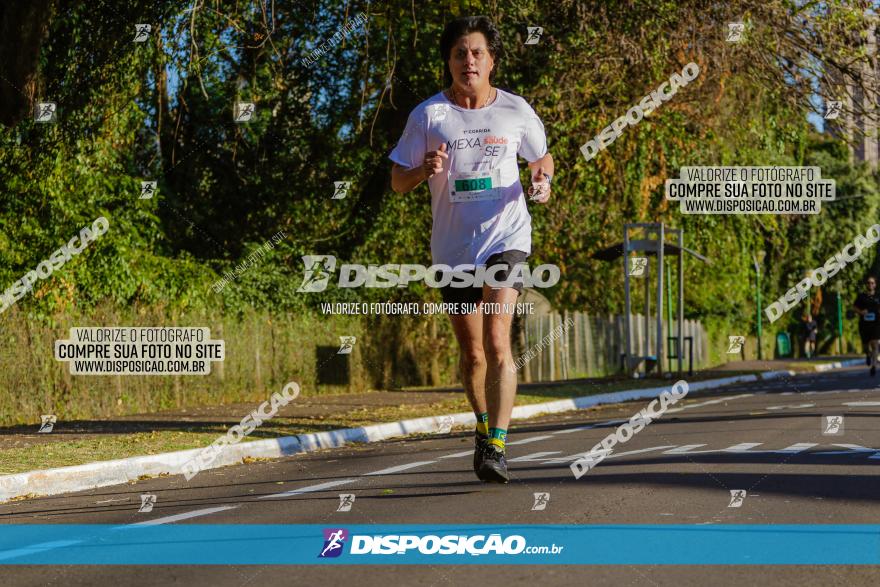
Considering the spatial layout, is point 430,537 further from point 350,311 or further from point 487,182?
point 350,311

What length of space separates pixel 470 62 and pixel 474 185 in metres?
0.73

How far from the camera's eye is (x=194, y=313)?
61.9 feet

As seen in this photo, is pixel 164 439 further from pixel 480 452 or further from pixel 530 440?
pixel 480 452

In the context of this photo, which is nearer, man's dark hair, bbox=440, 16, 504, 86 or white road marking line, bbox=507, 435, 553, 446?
man's dark hair, bbox=440, 16, 504, 86

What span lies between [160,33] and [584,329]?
17098 mm

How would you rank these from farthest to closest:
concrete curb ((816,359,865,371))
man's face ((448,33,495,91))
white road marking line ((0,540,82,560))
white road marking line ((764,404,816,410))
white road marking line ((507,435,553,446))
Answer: concrete curb ((816,359,865,371)) → white road marking line ((764,404,816,410)) → white road marking line ((507,435,553,446)) → man's face ((448,33,495,91)) → white road marking line ((0,540,82,560))

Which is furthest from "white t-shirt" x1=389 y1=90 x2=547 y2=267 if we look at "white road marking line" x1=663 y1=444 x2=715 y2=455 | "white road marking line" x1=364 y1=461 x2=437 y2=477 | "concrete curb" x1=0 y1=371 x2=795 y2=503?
"concrete curb" x1=0 y1=371 x2=795 y2=503

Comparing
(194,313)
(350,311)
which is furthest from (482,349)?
(350,311)

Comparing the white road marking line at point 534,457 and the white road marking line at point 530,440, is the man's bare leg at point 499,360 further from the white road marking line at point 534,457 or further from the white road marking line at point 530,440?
the white road marking line at point 530,440

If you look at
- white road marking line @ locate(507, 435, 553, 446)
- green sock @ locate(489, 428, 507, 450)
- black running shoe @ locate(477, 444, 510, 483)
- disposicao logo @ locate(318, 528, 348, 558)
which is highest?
green sock @ locate(489, 428, 507, 450)

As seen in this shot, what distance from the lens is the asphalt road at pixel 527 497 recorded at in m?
5.01

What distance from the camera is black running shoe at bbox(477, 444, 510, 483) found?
290 inches

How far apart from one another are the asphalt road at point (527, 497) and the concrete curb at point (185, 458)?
41 centimetres

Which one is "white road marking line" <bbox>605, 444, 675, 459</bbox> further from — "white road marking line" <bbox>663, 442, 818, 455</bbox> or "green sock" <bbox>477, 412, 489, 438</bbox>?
"green sock" <bbox>477, 412, 489, 438</bbox>
